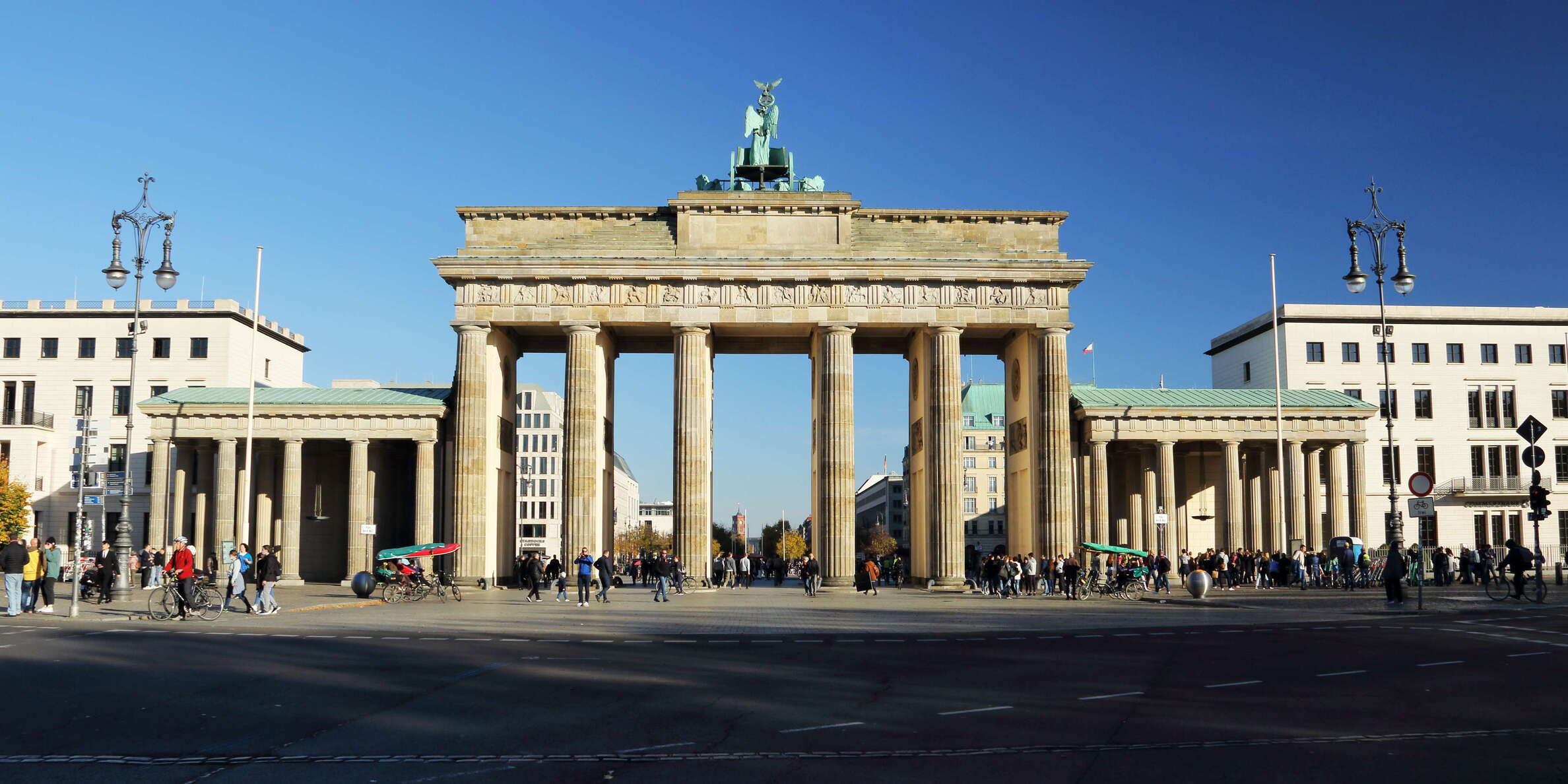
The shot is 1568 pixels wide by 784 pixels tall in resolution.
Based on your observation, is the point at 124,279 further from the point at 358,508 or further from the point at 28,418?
the point at 28,418

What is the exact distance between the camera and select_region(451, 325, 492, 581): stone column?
54500 millimetres

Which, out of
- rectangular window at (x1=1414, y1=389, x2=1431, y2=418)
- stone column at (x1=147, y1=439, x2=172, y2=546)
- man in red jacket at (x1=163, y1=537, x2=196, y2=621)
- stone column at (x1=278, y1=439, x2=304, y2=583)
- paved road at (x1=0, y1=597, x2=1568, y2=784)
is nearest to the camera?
paved road at (x1=0, y1=597, x2=1568, y2=784)

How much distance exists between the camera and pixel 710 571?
185 feet

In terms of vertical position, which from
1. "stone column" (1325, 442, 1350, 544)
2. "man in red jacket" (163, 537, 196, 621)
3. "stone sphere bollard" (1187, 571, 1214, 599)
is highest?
"stone column" (1325, 442, 1350, 544)

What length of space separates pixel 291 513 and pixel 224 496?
310 cm

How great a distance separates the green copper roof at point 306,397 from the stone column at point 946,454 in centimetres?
2194

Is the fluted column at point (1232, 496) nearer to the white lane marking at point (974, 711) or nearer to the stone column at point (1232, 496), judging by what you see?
the stone column at point (1232, 496)

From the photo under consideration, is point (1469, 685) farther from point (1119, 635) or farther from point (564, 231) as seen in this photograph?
point (564, 231)

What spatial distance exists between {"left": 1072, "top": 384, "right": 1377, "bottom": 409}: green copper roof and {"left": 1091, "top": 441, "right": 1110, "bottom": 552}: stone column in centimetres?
213

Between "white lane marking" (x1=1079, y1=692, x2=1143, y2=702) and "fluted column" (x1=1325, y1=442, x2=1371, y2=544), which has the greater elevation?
"fluted column" (x1=1325, y1=442, x2=1371, y2=544)

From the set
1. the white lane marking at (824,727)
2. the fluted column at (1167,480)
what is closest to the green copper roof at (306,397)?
the fluted column at (1167,480)

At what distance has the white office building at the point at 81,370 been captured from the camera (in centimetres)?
7738

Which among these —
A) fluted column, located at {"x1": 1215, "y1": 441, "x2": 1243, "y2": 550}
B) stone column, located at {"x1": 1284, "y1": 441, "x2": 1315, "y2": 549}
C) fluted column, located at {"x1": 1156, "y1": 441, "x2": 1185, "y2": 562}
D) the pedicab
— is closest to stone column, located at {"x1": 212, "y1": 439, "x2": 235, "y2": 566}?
the pedicab

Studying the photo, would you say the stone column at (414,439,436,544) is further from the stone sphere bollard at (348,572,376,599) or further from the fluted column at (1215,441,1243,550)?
the fluted column at (1215,441,1243,550)
